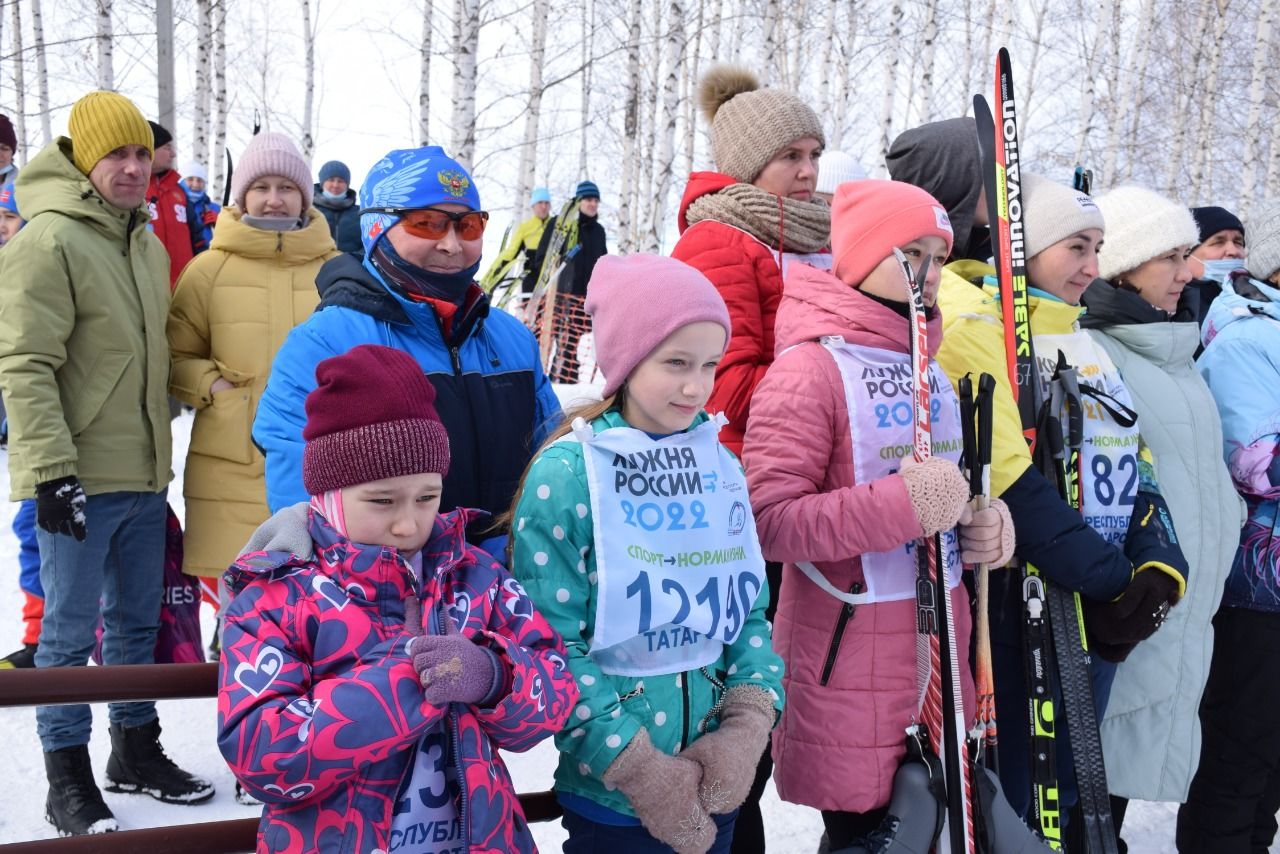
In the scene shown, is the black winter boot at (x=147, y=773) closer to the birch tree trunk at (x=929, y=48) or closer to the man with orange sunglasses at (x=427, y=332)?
the man with orange sunglasses at (x=427, y=332)

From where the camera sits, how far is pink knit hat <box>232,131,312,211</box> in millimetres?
3676

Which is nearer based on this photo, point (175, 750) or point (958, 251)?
point (958, 251)

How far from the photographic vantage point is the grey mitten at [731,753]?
1.88 metres

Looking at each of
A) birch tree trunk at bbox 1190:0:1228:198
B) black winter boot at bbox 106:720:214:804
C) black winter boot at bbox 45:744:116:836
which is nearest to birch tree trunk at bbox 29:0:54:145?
black winter boot at bbox 106:720:214:804

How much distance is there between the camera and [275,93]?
106 feet

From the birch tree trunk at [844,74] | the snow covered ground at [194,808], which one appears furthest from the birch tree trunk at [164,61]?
the birch tree trunk at [844,74]

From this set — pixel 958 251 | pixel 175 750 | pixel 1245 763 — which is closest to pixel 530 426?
pixel 958 251

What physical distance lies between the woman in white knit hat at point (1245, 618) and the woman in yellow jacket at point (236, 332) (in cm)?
335

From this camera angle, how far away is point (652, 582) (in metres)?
1.93

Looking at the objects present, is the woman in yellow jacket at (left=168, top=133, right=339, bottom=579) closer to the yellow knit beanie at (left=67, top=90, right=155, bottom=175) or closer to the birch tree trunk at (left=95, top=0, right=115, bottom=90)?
the yellow knit beanie at (left=67, top=90, right=155, bottom=175)

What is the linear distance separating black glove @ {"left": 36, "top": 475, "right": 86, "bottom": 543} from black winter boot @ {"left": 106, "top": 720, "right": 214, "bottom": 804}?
0.83 meters

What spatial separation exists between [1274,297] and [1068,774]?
1.90 metres

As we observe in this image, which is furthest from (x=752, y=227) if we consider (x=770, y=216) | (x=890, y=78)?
(x=890, y=78)

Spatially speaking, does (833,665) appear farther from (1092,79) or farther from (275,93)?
(275,93)
